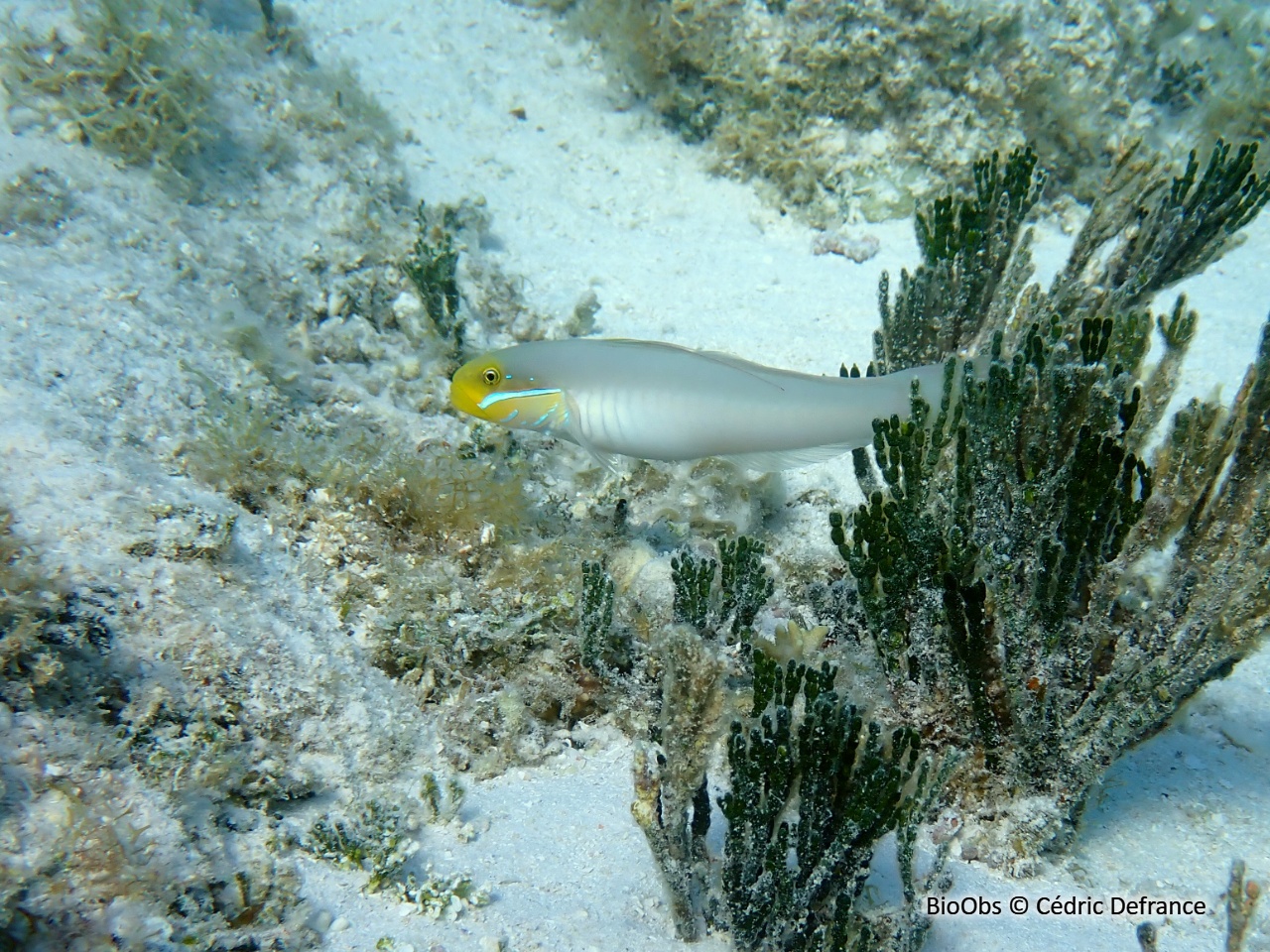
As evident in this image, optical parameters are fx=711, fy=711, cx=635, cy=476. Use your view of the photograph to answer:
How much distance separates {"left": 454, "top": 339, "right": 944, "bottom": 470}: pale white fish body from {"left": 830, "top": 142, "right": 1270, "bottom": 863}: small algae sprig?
583 mm

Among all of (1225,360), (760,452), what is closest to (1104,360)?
(760,452)

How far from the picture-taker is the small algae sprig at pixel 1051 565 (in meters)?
2.50

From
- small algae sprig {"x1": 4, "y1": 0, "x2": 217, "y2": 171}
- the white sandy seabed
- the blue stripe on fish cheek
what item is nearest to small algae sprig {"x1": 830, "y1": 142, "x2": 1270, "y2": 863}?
the white sandy seabed

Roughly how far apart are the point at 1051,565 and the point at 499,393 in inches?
98.3

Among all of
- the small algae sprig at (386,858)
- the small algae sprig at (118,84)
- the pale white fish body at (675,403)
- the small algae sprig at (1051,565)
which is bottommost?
the small algae sprig at (386,858)

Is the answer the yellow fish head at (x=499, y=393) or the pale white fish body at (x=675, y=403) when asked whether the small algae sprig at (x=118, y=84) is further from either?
the pale white fish body at (x=675, y=403)

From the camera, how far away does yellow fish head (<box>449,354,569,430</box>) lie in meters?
3.52

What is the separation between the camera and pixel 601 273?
6.56m

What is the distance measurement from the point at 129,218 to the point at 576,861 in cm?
501

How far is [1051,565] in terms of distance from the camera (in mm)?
2506

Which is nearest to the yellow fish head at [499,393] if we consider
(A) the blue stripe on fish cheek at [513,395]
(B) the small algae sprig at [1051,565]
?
(A) the blue stripe on fish cheek at [513,395]

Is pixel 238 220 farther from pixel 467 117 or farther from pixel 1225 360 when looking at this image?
pixel 1225 360

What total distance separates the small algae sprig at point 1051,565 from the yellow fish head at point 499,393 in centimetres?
163

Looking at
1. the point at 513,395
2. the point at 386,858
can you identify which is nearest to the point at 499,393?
the point at 513,395
